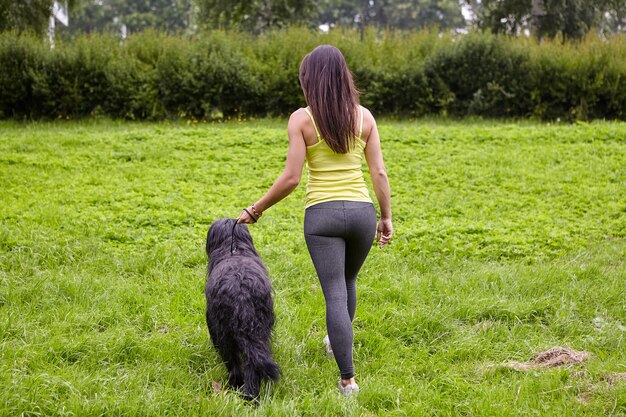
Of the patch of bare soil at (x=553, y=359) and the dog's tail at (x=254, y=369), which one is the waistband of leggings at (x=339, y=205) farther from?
the patch of bare soil at (x=553, y=359)

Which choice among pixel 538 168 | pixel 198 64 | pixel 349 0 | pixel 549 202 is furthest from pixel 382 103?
pixel 349 0

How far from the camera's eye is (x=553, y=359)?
457 cm

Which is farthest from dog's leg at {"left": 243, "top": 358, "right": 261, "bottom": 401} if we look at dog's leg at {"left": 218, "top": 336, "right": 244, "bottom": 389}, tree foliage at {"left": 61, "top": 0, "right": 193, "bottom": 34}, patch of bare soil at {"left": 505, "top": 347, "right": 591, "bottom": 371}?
tree foliage at {"left": 61, "top": 0, "right": 193, "bottom": 34}

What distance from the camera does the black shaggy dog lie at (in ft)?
12.4

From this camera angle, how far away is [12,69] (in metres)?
14.2

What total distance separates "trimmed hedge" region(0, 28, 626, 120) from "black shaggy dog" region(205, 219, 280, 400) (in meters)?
11.5

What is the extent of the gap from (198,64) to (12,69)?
13.7ft

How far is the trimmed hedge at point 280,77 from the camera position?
47.9ft

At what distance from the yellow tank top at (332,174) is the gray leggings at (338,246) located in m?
0.05

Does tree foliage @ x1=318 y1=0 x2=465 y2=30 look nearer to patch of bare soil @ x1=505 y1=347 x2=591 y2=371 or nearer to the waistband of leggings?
patch of bare soil @ x1=505 y1=347 x2=591 y2=371

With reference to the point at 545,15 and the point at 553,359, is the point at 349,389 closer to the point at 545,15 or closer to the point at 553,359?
the point at 553,359

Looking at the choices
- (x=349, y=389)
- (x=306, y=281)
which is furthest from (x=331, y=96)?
(x=306, y=281)

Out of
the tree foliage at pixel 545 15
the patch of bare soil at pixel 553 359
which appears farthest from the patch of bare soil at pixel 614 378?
the tree foliage at pixel 545 15

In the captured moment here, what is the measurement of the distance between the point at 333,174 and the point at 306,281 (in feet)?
8.80
